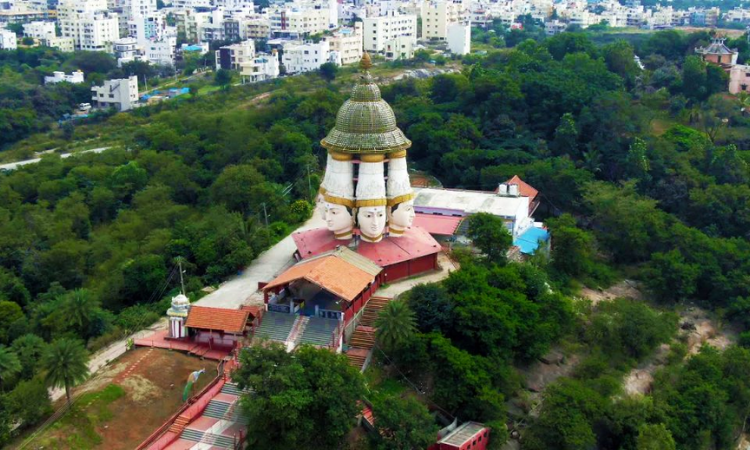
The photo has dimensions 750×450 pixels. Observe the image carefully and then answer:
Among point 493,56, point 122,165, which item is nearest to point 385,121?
point 122,165

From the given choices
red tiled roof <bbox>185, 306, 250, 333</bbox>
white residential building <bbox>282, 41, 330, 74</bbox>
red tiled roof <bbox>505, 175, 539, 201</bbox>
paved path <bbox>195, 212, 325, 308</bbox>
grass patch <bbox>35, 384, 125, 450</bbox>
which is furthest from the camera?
white residential building <bbox>282, 41, 330, 74</bbox>

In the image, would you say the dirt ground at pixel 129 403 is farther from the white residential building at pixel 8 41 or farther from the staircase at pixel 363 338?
the white residential building at pixel 8 41

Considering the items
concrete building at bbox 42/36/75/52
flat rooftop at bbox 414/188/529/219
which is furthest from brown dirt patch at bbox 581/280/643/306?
concrete building at bbox 42/36/75/52

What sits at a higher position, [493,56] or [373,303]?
[493,56]

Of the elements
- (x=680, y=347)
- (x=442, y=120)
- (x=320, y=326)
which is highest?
(x=442, y=120)

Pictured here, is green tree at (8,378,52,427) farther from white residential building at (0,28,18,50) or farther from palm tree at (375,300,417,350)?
white residential building at (0,28,18,50)

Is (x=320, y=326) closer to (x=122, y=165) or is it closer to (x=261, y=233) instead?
(x=261, y=233)

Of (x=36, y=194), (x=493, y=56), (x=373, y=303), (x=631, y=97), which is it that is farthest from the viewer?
(x=493, y=56)
